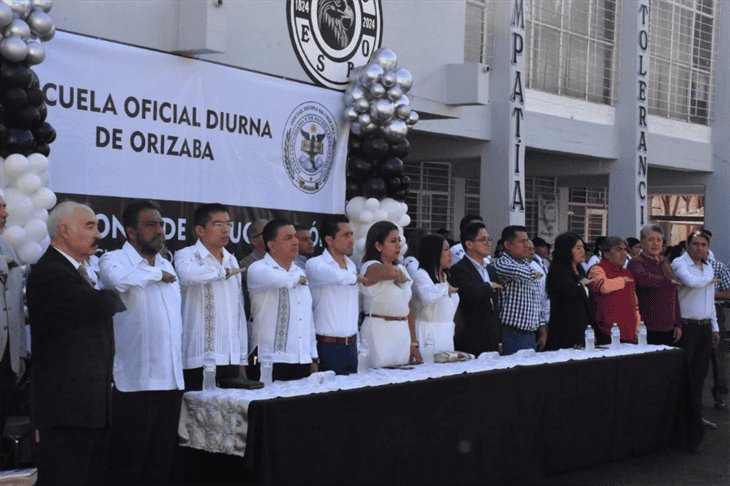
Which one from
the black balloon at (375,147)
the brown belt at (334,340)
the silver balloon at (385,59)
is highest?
the silver balloon at (385,59)

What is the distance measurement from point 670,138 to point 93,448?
54.8 feet

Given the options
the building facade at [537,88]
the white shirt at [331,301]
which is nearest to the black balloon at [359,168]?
the building facade at [537,88]

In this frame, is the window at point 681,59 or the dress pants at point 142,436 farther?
the window at point 681,59

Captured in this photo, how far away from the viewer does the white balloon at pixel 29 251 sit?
20.1 feet

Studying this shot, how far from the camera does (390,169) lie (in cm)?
948

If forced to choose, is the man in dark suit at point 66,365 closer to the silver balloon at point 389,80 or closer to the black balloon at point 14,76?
the black balloon at point 14,76

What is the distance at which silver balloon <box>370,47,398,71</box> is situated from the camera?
9656 millimetres

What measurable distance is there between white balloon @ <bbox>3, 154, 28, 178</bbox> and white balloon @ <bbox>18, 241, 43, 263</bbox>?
0.39 m

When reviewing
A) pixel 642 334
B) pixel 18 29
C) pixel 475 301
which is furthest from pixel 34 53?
pixel 642 334

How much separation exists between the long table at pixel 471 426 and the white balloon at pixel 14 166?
1768 millimetres

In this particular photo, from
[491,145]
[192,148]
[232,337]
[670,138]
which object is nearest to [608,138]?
[670,138]

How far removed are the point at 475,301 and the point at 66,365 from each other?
11.8ft

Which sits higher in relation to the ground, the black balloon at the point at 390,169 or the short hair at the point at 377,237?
the black balloon at the point at 390,169

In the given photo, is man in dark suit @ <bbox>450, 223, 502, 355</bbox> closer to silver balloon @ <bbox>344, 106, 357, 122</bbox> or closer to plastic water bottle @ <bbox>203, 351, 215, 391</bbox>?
silver balloon @ <bbox>344, 106, 357, 122</bbox>
